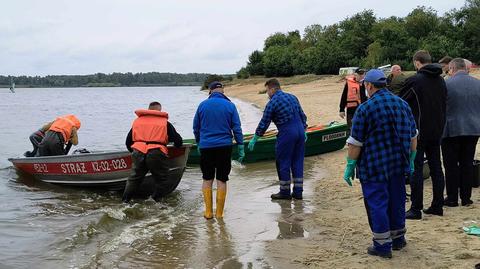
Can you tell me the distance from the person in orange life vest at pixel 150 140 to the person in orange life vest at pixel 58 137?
267cm

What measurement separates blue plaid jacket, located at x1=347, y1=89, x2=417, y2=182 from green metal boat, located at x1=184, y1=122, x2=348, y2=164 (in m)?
6.88

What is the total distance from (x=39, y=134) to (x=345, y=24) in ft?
185

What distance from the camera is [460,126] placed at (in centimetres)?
612

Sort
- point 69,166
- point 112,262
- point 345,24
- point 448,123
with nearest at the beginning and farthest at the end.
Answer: point 112,262
point 448,123
point 69,166
point 345,24

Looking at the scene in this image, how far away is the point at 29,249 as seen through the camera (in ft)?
20.9

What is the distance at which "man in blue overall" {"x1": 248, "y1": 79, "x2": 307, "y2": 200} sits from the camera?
7477 millimetres

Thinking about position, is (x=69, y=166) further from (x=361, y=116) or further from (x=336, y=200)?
(x=361, y=116)

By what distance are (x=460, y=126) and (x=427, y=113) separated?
2.04 feet

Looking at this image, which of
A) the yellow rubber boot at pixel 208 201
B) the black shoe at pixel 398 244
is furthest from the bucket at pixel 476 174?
the yellow rubber boot at pixel 208 201

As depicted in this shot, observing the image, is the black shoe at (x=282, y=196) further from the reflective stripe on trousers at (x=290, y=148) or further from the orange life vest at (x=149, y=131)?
the orange life vest at (x=149, y=131)

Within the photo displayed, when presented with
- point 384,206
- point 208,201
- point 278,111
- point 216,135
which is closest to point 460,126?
point 384,206

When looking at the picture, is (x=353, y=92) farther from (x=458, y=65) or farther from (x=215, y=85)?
(x=215, y=85)

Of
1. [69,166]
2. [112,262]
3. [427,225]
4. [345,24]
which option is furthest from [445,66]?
[345,24]

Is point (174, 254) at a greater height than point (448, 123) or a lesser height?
lesser
